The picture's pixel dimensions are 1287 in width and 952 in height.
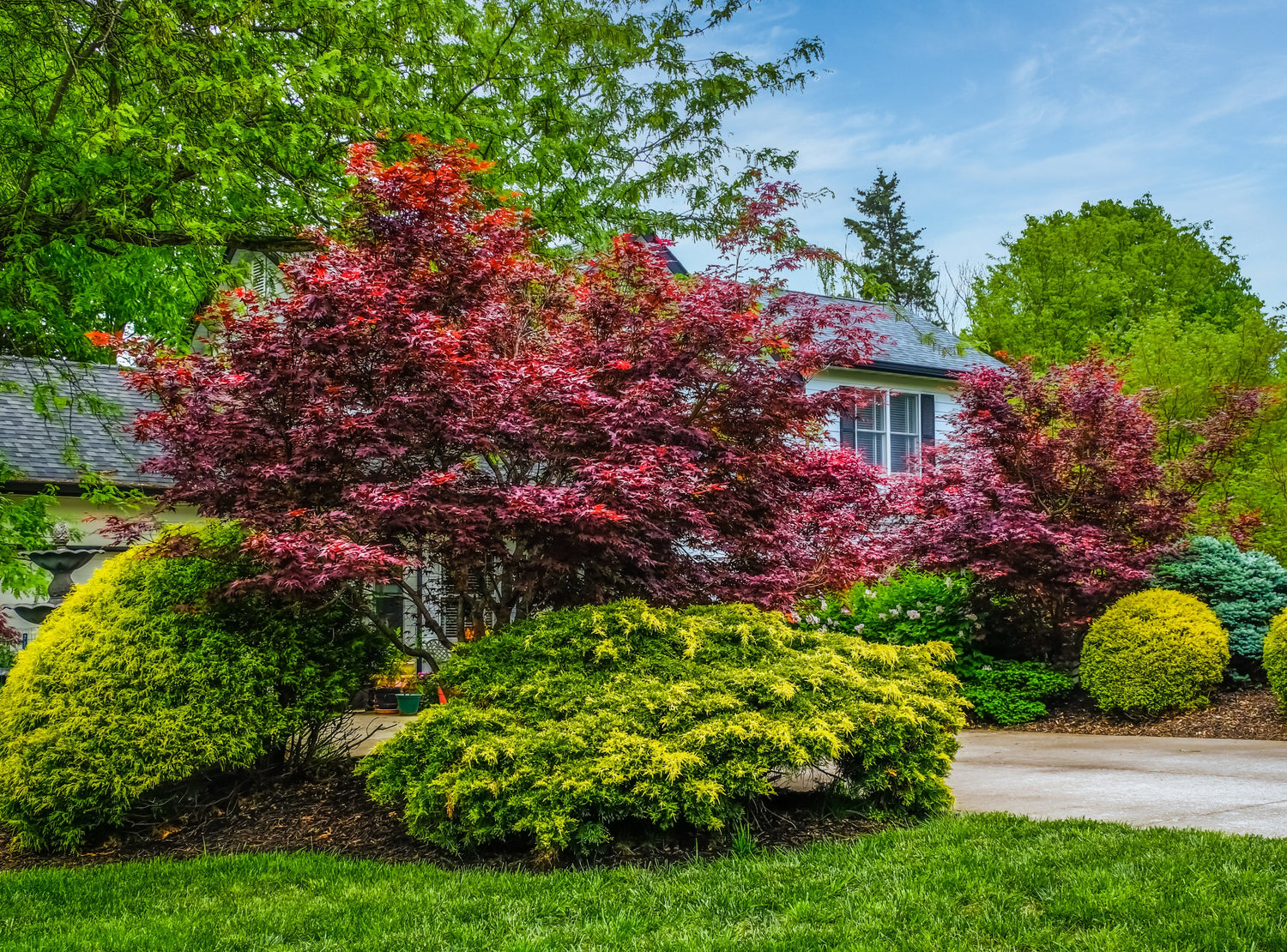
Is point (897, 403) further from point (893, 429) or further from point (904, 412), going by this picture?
point (893, 429)

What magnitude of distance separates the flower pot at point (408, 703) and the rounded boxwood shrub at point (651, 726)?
22.2 feet

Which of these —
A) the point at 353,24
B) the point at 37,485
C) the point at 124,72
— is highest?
the point at 353,24

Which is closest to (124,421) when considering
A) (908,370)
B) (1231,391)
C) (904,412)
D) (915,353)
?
(908,370)

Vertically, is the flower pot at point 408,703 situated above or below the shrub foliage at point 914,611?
below

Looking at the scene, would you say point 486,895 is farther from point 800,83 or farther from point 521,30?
point 800,83

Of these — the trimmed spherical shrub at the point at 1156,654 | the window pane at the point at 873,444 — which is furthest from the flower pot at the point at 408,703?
the window pane at the point at 873,444

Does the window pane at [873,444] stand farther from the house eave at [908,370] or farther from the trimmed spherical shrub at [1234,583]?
the trimmed spherical shrub at [1234,583]

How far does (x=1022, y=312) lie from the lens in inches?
958

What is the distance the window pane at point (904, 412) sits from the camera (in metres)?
17.1

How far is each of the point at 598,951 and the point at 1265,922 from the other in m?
2.31

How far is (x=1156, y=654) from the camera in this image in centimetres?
911

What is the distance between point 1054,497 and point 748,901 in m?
7.58

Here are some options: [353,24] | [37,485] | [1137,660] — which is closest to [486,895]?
[353,24]

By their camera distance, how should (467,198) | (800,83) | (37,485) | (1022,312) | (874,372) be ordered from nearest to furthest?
(467,198)
(800,83)
(37,485)
(874,372)
(1022,312)
